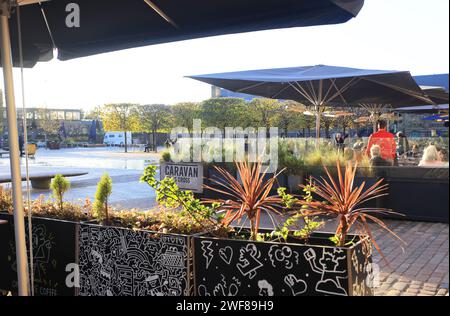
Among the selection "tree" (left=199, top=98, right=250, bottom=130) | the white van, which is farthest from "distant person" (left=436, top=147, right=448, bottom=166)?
the white van

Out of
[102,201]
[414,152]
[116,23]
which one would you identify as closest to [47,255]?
[102,201]

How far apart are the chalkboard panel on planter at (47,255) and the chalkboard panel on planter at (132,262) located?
13cm

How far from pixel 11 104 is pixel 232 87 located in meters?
7.66

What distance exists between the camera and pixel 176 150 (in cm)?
940

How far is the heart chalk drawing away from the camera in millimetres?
2664

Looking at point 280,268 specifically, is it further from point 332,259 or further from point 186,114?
point 186,114

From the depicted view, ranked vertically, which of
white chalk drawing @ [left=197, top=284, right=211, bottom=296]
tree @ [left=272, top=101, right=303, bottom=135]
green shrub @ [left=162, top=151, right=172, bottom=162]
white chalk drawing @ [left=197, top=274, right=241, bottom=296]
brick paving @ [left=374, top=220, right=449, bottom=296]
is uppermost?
tree @ [left=272, top=101, right=303, bottom=135]

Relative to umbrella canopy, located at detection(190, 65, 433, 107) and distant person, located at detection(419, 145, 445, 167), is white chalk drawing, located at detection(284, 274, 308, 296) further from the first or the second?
umbrella canopy, located at detection(190, 65, 433, 107)

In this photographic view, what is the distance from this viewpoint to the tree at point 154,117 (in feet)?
127

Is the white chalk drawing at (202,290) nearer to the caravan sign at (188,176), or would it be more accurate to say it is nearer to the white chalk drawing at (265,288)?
the white chalk drawing at (265,288)

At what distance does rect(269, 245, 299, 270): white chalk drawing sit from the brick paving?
1.00 m

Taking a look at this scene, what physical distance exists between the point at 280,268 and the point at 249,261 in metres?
0.19
